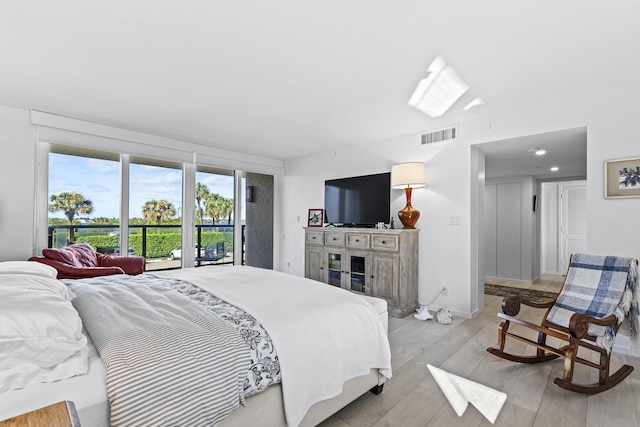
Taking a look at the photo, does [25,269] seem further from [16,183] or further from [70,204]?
[70,204]

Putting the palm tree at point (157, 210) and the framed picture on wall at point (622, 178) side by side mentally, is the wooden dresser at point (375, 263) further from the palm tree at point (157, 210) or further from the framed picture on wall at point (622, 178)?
the palm tree at point (157, 210)

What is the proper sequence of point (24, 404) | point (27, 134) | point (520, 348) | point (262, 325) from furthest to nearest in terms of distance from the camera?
point (27, 134) < point (520, 348) < point (262, 325) < point (24, 404)

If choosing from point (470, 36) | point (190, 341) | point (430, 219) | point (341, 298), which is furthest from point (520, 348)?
point (190, 341)

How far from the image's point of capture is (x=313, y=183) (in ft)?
18.1

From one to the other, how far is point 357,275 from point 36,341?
3.47 meters

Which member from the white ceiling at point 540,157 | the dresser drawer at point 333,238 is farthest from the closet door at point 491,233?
the dresser drawer at point 333,238

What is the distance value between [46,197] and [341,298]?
3847mm

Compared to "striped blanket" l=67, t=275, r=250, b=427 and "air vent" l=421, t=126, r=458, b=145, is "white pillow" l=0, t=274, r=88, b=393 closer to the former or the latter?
"striped blanket" l=67, t=275, r=250, b=427

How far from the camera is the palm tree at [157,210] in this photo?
4.46 m

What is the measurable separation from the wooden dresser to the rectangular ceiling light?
1.45m

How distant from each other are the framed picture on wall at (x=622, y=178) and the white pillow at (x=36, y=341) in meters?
3.93

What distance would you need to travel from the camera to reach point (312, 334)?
1.55m

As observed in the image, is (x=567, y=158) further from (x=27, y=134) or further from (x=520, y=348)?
(x=27, y=134)

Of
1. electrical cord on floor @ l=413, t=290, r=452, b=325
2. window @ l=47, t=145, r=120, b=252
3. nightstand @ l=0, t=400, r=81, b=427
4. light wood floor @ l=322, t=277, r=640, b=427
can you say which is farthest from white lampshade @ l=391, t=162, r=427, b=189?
window @ l=47, t=145, r=120, b=252
